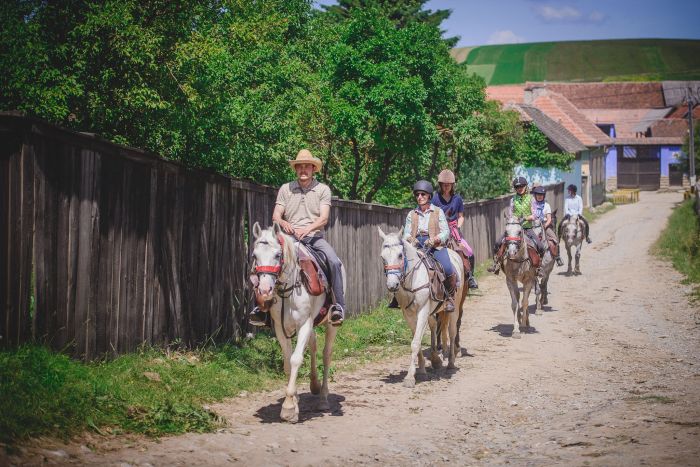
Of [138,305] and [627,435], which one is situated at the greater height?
[138,305]

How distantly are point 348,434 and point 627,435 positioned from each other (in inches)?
107

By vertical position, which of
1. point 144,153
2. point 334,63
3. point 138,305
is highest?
point 334,63

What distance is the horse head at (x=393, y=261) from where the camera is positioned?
9.58m

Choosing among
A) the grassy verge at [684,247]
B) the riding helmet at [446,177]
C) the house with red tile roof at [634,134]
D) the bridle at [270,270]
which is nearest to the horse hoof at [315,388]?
the bridle at [270,270]

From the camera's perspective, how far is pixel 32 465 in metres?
5.73

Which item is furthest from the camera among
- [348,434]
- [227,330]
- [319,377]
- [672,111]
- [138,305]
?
[672,111]

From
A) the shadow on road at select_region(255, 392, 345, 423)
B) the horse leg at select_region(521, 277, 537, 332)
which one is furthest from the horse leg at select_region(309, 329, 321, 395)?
the horse leg at select_region(521, 277, 537, 332)

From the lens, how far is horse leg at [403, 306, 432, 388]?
405 inches

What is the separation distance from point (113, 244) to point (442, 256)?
4.79m

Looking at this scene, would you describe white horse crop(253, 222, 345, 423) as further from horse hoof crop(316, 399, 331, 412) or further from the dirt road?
the dirt road

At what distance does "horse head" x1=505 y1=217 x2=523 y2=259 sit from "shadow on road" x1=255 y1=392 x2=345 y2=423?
5969mm

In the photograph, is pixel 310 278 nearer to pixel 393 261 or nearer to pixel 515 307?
pixel 393 261

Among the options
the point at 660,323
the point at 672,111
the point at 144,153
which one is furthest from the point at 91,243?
the point at 672,111

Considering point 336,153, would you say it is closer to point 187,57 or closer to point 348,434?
point 187,57
